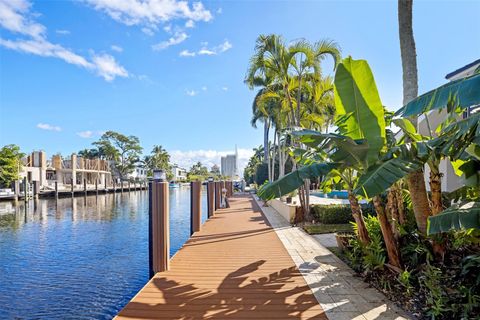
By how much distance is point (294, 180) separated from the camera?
4.98 m

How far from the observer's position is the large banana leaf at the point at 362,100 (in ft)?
14.5

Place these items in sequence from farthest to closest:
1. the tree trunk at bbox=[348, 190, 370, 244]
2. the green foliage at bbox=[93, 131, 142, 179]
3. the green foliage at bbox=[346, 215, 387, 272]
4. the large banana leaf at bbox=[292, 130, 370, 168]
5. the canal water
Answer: the green foliage at bbox=[93, 131, 142, 179], the canal water, the tree trunk at bbox=[348, 190, 370, 244], the green foliage at bbox=[346, 215, 387, 272], the large banana leaf at bbox=[292, 130, 370, 168]

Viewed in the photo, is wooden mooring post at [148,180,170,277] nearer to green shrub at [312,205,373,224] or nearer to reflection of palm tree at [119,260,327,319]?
reflection of palm tree at [119,260,327,319]

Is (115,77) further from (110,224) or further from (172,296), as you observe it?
(172,296)

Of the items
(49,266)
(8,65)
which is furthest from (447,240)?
(8,65)

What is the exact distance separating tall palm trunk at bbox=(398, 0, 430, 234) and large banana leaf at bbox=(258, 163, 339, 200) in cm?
132

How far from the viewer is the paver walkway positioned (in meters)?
3.91

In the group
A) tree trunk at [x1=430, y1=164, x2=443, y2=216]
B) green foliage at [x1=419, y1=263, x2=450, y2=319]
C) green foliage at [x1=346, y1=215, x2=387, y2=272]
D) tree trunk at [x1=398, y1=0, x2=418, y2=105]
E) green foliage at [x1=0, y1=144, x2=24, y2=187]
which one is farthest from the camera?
green foliage at [x1=0, y1=144, x2=24, y2=187]

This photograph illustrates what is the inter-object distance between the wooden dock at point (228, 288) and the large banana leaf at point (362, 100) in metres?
2.43

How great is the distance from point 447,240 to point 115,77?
18954mm

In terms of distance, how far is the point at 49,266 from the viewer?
9227 mm

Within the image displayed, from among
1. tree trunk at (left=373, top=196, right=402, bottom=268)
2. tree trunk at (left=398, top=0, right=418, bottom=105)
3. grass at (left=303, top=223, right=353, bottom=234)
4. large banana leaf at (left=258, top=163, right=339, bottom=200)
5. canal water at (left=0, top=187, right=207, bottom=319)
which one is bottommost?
canal water at (left=0, top=187, right=207, bottom=319)

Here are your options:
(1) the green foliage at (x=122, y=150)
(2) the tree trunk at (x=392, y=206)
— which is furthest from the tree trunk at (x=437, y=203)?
(1) the green foliage at (x=122, y=150)

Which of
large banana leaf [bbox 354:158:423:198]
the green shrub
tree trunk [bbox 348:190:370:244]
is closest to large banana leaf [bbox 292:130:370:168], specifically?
large banana leaf [bbox 354:158:423:198]
